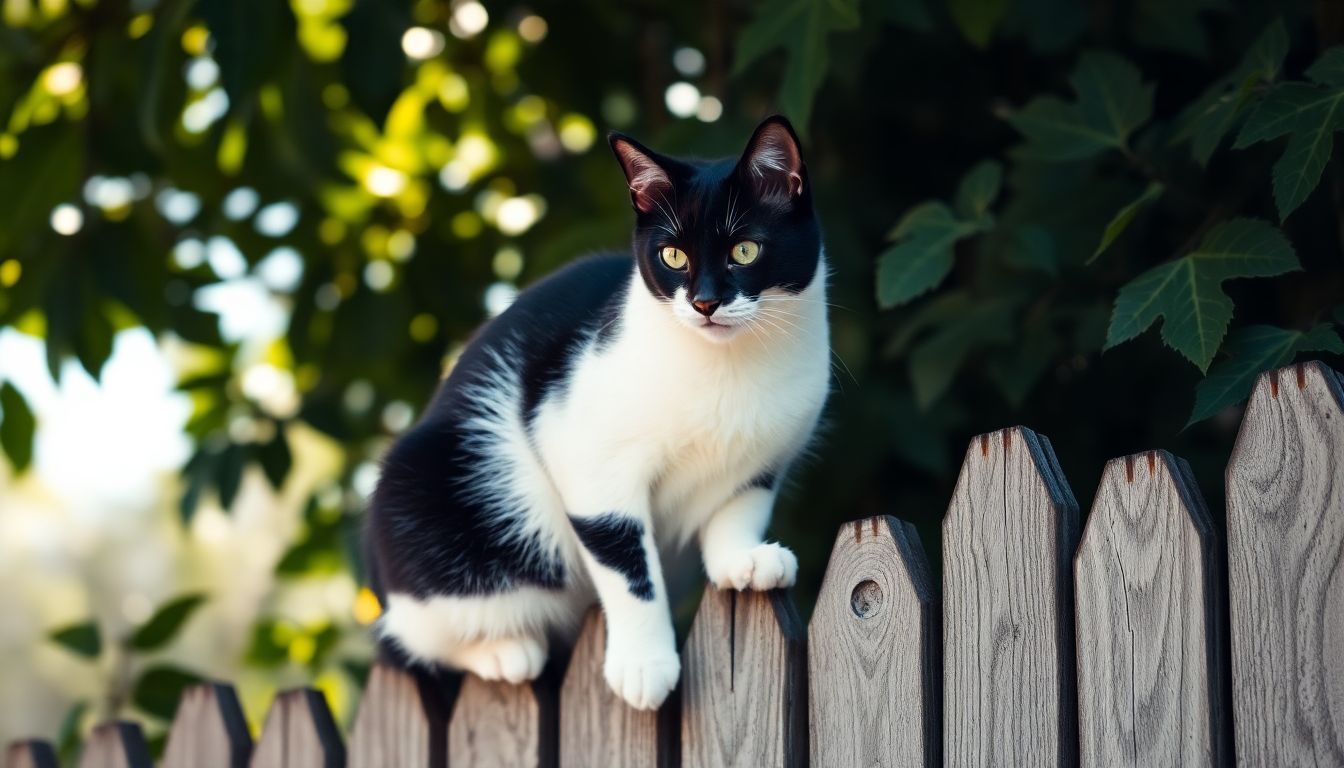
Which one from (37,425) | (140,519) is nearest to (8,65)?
(37,425)

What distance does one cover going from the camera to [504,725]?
1.88 meters

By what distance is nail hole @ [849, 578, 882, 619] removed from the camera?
59.6 inches

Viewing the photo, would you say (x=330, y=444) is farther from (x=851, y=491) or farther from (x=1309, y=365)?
(x=1309, y=365)

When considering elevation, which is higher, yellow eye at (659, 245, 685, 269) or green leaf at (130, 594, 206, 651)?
yellow eye at (659, 245, 685, 269)

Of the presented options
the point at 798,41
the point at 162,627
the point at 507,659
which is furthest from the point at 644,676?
the point at 162,627

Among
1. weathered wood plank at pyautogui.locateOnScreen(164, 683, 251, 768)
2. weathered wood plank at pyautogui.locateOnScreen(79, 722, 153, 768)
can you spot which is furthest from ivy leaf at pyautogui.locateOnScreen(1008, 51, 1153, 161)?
weathered wood plank at pyautogui.locateOnScreen(79, 722, 153, 768)

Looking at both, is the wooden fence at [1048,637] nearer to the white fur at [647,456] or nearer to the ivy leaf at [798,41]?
the white fur at [647,456]

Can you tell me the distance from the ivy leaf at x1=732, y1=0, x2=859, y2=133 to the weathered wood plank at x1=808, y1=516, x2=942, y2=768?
775 mm

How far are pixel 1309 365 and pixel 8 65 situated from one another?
258cm

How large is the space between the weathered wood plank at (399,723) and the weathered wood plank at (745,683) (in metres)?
→ 0.46

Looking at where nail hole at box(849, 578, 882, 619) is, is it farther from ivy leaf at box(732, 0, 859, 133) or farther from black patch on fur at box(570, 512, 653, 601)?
ivy leaf at box(732, 0, 859, 133)

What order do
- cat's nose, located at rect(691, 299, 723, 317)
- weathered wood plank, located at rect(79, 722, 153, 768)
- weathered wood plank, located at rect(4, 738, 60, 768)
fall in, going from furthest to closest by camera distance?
weathered wood plank, located at rect(4, 738, 60, 768) < weathered wood plank, located at rect(79, 722, 153, 768) < cat's nose, located at rect(691, 299, 723, 317)

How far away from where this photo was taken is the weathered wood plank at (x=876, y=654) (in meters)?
1.46

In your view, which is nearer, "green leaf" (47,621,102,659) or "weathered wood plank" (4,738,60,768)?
"weathered wood plank" (4,738,60,768)
